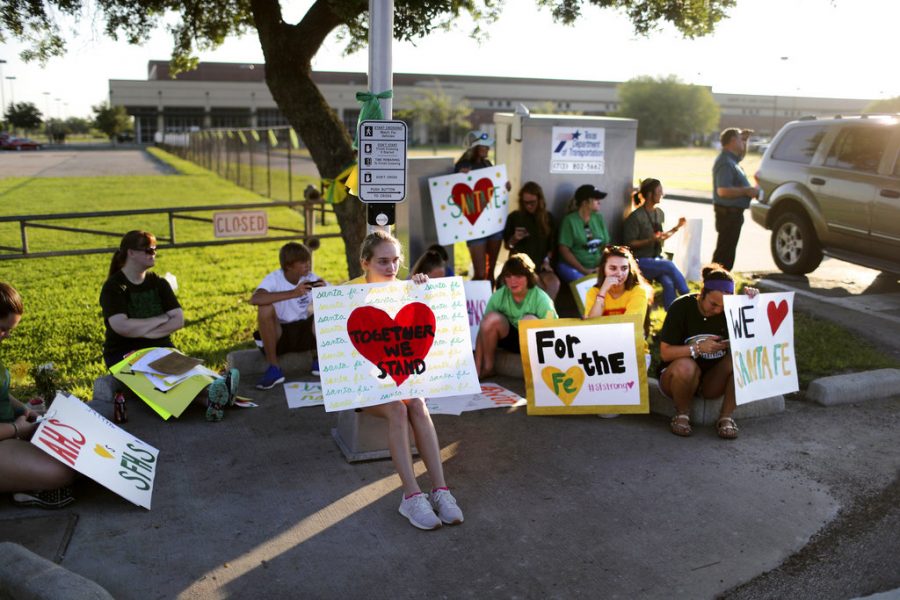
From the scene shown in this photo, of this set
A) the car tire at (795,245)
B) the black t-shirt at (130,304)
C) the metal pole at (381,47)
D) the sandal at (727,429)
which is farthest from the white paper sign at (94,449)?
the car tire at (795,245)

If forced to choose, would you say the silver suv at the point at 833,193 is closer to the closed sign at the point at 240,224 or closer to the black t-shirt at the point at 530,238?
the black t-shirt at the point at 530,238

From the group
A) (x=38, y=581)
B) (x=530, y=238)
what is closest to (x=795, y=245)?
(x=530, y=238)

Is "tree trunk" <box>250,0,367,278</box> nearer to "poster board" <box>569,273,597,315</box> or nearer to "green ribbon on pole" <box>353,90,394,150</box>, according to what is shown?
"poster board" <box>569,273,597,315</box>

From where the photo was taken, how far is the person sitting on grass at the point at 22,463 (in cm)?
420

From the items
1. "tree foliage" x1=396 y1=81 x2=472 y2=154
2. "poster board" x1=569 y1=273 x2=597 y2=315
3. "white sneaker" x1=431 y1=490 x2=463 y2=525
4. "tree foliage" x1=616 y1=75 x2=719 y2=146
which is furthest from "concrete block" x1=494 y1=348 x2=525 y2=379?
"tree foliage" x1=616 y1=75 x2=719 y2=146

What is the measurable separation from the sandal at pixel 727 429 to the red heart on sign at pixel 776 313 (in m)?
0.78

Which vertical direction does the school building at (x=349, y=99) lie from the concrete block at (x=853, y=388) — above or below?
above

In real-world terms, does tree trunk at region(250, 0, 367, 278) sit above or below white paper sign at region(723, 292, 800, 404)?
above

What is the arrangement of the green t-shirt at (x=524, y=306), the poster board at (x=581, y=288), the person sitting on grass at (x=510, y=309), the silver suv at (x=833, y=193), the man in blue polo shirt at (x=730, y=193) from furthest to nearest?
1. the man in blue polo shirt at (x=730, y=193)
2. the silver suv at (x=833, y=193)
3. the poster board at (x=581, y=288)
4. the green t-shirt at (x=524, y=306)
5. the person sitting on grass at (x=510, y=309)

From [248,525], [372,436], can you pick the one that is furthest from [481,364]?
[248,525]

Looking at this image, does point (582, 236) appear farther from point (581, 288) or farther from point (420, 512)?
point (420, 512)

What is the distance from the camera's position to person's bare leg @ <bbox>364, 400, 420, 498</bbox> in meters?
4.33

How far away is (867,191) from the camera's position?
31.9ft

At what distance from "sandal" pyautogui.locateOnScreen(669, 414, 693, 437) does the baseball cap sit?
10.7 ft
